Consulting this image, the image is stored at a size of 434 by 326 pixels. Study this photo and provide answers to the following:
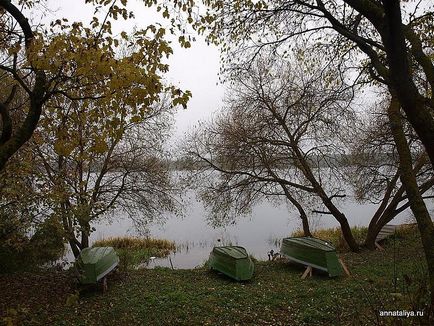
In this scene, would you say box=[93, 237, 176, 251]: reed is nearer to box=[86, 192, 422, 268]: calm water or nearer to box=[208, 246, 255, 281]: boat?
box=[86, 192, 422, 268]: calm water

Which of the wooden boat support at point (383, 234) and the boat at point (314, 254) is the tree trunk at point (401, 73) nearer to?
the boat at point (314, 254)

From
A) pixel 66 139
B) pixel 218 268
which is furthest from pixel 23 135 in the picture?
pixel 218 268

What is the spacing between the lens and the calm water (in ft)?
55.4

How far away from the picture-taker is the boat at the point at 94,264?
29.7 ft

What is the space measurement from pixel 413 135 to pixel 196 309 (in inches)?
343

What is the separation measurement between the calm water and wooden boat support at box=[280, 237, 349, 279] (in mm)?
4669

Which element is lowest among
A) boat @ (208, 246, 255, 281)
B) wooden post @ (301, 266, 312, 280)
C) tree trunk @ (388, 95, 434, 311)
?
wooden post @ (301, 266, 312, 280)

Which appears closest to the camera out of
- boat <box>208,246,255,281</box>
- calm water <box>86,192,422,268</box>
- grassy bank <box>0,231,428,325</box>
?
grassy bank <box>0,231,428,325</box>

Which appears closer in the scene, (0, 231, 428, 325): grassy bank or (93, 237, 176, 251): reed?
(0, 231, 428, 325): grassy bank

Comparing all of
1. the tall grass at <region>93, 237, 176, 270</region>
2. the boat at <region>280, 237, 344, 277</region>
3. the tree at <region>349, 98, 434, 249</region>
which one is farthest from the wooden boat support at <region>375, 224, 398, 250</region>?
the tall grass at <region>93, 237, 176, 270</region>

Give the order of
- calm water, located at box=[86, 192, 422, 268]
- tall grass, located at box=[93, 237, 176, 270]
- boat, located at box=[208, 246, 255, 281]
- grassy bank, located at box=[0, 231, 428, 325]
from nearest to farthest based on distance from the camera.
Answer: grassy bank, located at box=[0, 231, 428, 325] < boat, located at box=[208, 246, 255, 281] < tall grass, located at box=[93, 237, 176, 270] < calm water, located at box=[86, 192, 422, 268]

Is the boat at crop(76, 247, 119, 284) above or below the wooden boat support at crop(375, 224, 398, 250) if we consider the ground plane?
below

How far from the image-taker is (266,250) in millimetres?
17344

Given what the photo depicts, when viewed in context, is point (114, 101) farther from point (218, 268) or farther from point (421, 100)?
point (218, 268)
